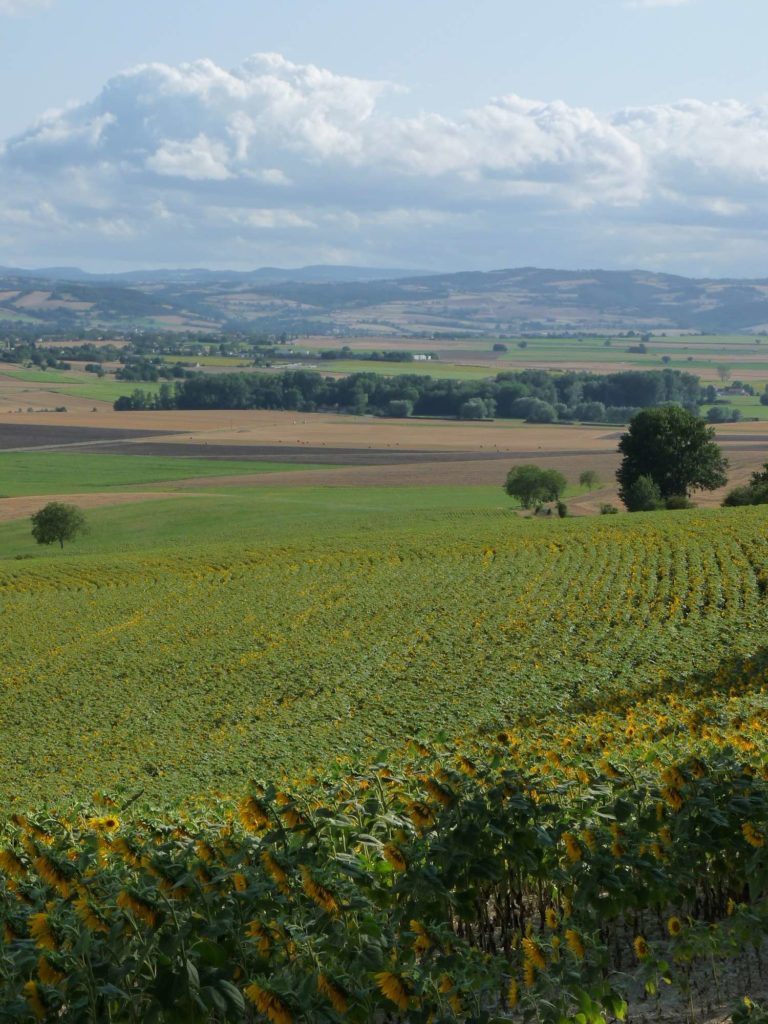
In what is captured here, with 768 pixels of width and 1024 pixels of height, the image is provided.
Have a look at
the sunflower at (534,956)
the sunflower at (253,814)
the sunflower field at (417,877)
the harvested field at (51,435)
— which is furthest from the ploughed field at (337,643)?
the harvested field at (51,435)

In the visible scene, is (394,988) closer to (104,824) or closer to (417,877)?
(417,877)

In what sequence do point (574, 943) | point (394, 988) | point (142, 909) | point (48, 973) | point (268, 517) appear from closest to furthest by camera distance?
point (394, 988), point (48, 973), point (142, 909), point (574, 943), point (268, 517)

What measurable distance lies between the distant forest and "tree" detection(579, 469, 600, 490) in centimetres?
6163

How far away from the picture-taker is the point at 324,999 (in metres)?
5.44

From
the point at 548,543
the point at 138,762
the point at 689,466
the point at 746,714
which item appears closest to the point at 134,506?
the point at 689,466

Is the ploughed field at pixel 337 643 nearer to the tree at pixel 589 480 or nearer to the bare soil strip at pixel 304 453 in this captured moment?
the tree at pixel 589 480

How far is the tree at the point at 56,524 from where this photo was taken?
6944cm

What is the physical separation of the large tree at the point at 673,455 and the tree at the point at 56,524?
35.9 metres

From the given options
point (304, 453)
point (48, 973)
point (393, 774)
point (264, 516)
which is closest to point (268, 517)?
point (264, 516)

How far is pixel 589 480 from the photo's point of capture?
309 feet

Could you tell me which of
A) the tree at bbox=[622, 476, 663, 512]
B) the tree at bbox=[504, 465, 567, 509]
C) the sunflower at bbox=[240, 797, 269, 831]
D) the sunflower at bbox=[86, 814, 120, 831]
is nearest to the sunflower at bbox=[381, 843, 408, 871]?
the sunflower at bbox=[240, 797, 269, 831]

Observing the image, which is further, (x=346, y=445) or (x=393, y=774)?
(x=346, y=445)

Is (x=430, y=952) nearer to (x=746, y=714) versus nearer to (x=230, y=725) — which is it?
(x=746, y=714)

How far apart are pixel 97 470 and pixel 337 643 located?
81.1 metres
